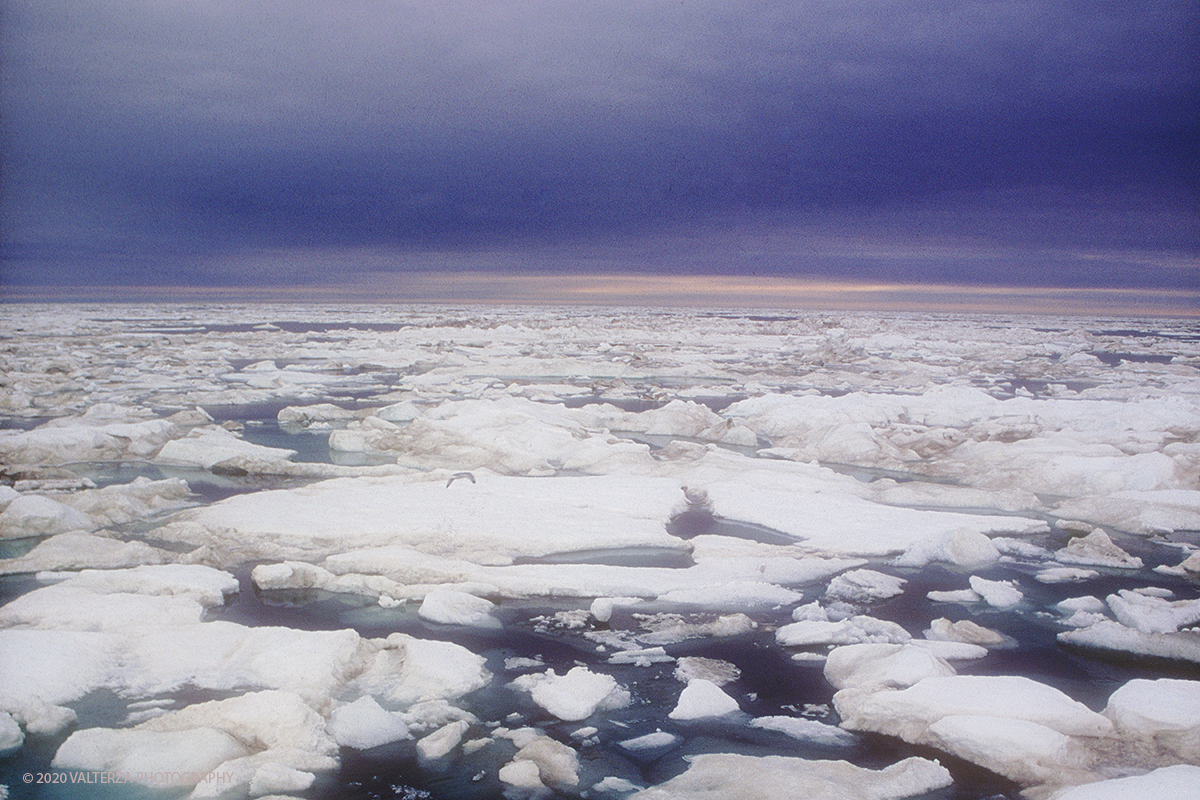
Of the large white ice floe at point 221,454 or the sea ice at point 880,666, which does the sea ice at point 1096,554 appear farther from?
the large white ice floe at point 221,454

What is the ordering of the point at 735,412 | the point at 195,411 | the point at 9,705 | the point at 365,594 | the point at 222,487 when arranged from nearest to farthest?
1. the point at 9,705
2. the point at 365,594
3. the point at 222,487
4. the point at 195,411
5. the point at 735,412

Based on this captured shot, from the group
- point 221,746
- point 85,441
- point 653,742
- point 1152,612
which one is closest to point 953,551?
point 1152,612

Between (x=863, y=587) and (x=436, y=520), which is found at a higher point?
(x=436, y=520)

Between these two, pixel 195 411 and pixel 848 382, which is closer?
pixel 195 411

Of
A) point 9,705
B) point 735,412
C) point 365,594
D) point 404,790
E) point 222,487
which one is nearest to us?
point 404,790

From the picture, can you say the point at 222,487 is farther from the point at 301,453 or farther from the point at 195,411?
the point at 195,411

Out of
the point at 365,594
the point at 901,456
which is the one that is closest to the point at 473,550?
the point at 365,594

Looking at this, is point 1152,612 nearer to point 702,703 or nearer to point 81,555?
point 702,703
